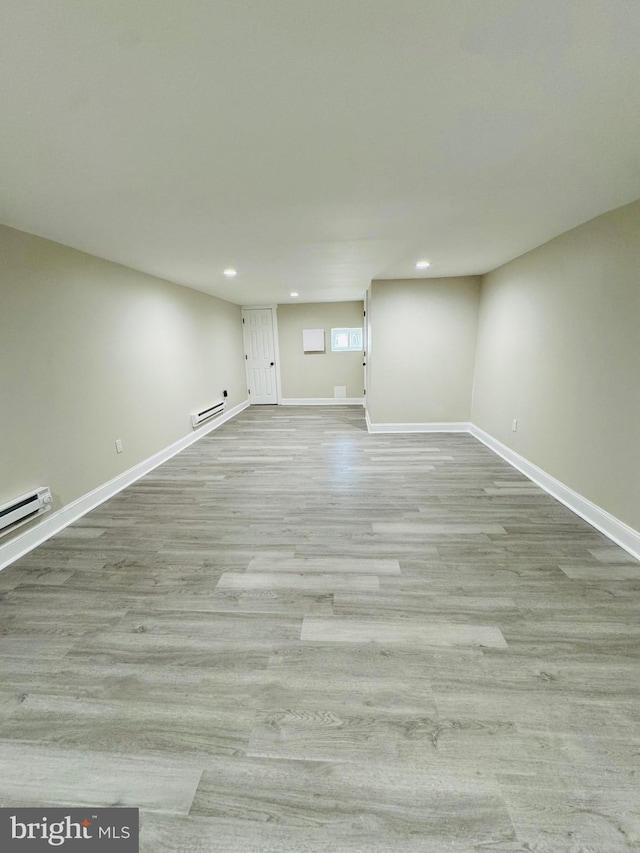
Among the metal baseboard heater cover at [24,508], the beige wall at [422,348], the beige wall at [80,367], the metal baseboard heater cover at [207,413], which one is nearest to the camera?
the metal baseboard heater cover at [24,508]

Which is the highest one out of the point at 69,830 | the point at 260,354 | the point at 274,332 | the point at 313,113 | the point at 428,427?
the point at 313,113

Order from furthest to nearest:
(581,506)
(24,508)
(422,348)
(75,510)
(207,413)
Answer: (207,413) → (422,348) → (75,510) → (581,506) → (24,508)

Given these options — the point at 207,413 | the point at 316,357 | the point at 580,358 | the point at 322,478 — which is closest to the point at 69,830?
the point at 322,478

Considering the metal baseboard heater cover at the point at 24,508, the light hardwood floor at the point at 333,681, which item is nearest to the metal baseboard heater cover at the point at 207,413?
the light hardwood floor at the point at 333,681

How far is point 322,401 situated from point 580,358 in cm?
503

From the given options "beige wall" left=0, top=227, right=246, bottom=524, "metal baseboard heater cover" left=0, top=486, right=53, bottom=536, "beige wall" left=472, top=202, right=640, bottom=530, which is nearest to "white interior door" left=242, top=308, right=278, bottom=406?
"beige wall" left=0, top=227, right=246, bottom=524

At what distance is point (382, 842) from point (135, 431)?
12.2 feet

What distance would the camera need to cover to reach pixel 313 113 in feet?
3.95

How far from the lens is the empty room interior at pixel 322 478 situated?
96 cm

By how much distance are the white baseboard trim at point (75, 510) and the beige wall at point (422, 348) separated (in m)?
3.08

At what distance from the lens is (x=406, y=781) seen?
106 centimetres

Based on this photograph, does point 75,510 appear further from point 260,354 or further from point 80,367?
point 260,354

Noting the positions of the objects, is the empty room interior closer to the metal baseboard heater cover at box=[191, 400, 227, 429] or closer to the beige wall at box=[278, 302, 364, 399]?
the metal baseboard heater cover at box=[191, 400, 227, 429]

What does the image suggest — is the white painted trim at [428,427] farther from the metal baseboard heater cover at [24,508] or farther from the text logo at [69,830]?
the text logo at [69,830]
